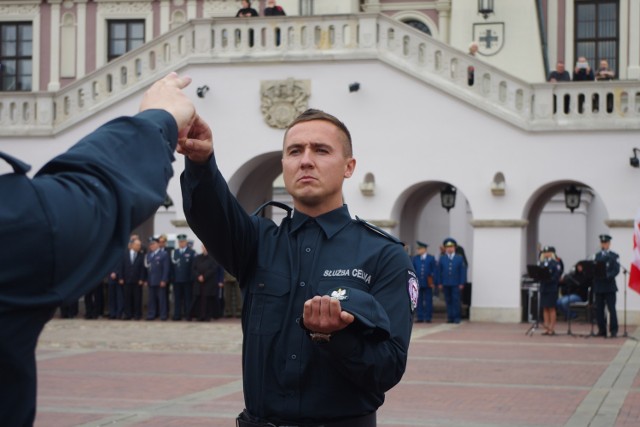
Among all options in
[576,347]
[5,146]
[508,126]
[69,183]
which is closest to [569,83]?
[508,126]

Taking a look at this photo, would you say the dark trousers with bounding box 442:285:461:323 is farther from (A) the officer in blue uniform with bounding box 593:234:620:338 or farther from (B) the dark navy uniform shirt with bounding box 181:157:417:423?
(B) the dark navy uniform shirt with bounding box 181:157:417:423

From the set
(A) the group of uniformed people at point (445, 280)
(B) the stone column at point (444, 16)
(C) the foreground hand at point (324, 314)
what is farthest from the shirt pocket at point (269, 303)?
(B) the stone column at point (444, 16)

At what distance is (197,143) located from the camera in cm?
342

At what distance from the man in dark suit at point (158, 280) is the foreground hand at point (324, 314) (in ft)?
77.6

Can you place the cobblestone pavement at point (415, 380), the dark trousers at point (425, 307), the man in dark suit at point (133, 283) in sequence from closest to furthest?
the cobblestone pavement at point (415, 380) < the dark trousers at point (425, 307) < the man in dark suit at point (133, 283)

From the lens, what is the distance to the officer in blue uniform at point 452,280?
25.5 m

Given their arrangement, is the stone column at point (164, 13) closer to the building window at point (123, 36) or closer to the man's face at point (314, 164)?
the building window at point (123, 36)

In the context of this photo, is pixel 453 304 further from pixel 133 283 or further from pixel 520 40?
pixel 520 40

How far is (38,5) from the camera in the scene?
1539 inches

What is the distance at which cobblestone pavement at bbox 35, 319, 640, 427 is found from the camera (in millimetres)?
10883

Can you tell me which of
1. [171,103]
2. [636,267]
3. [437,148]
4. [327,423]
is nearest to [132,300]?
[437,148]

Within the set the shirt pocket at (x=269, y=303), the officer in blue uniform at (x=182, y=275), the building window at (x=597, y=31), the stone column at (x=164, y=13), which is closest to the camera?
the shirt pocket at (x=269, y=303)

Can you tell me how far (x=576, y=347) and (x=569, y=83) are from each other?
8.09 m

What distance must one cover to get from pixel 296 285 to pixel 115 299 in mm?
24079
